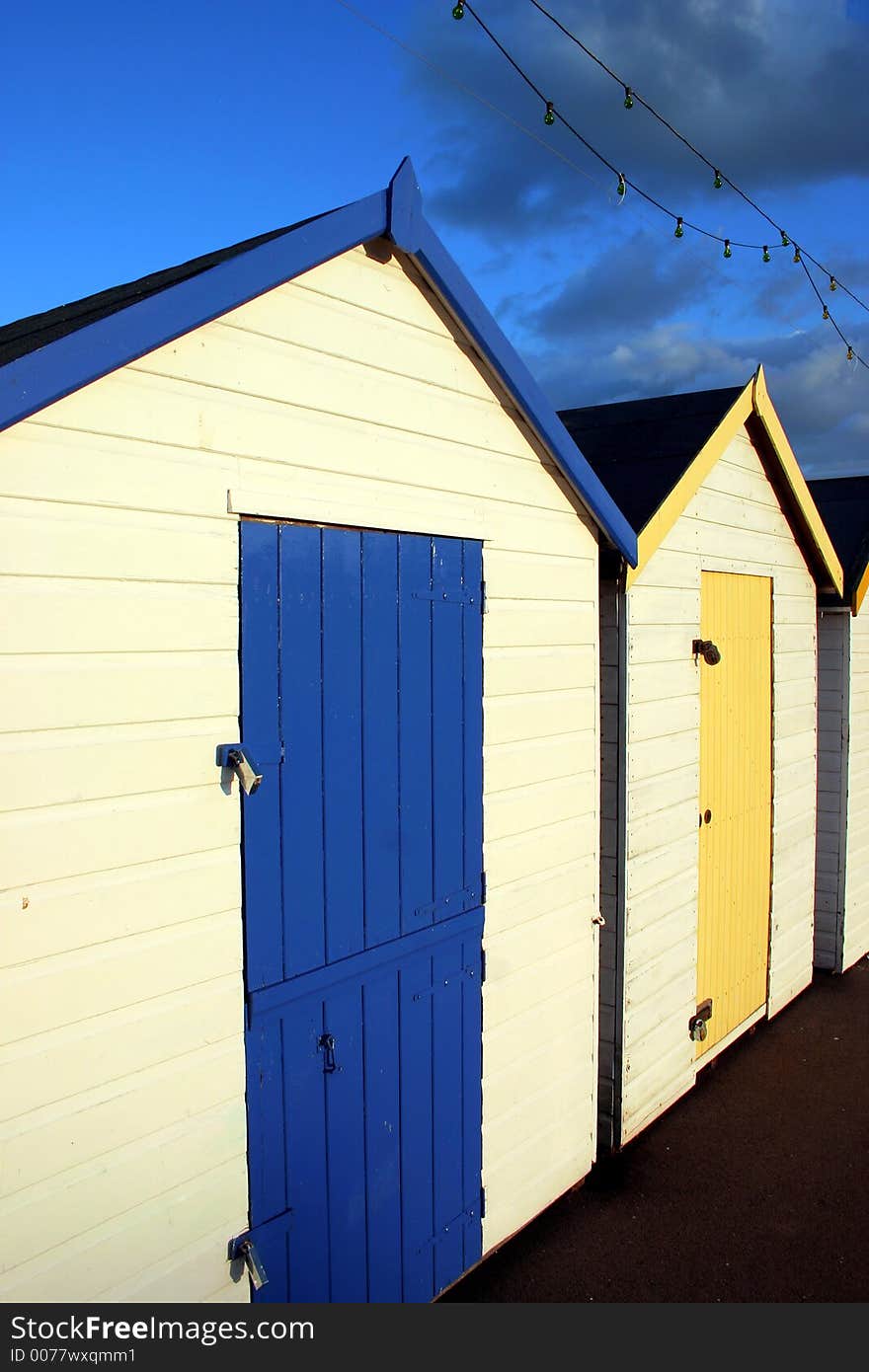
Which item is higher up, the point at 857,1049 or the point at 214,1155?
the point at 214,1155

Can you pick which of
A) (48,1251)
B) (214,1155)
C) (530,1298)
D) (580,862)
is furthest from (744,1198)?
(48,1251)

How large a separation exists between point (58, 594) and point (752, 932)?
540cm

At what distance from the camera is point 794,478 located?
21.2 feet

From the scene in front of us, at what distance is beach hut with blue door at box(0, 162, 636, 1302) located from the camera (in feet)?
8.41

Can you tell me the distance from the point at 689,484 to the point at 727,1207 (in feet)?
11.6

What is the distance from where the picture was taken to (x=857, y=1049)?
6469mm

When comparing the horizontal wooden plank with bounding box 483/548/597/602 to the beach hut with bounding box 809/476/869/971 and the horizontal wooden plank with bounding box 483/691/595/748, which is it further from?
the beach hut with bounding box 809/476/869/971

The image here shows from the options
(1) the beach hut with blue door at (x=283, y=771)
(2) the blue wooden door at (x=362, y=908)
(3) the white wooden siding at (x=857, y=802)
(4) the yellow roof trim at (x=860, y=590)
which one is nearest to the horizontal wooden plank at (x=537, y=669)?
(1) the beach hut with blue door at (x=283, y=771)

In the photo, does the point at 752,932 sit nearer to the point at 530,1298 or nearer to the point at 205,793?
the point at 530,1298

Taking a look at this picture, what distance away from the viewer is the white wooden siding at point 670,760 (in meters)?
5.06

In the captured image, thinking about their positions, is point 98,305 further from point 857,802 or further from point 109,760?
point 857,802

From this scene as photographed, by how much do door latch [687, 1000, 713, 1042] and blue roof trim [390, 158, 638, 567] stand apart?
9.02ft

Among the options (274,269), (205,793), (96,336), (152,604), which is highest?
(274,269)

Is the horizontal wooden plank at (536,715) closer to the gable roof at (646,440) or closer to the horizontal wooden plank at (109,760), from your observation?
the gable roof at (646,440)
